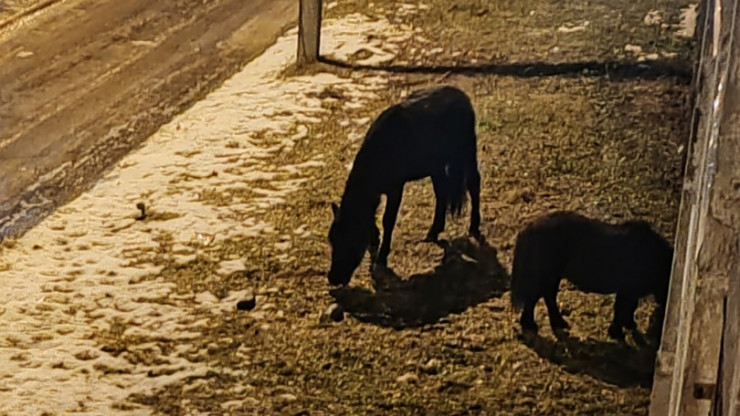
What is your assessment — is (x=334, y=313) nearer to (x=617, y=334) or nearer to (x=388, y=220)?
(x=388, y=220)

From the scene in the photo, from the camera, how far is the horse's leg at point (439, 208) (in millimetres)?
5770

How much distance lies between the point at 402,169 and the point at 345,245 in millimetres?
449

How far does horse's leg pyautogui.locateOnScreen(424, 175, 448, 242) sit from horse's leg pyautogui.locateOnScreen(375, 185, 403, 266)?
20cm

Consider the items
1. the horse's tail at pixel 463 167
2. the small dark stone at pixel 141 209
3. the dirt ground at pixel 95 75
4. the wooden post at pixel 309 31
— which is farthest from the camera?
the wooden post at pixel 309 31

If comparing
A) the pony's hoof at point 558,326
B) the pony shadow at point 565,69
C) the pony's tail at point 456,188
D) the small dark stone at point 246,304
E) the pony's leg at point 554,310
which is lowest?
the small dark stone at point 246,304

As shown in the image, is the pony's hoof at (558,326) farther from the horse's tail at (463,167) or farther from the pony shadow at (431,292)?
the horse's tail at (463,167)

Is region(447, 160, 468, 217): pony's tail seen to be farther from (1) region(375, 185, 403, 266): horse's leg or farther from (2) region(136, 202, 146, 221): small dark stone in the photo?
(2) region(136, 202, 146, 221): small dark stone

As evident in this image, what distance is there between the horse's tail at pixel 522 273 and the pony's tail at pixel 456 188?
29.4 inches

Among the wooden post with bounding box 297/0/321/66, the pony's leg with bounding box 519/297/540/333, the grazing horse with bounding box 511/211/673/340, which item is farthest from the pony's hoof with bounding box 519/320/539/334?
the wooden post with bounding box 297/0/321/66

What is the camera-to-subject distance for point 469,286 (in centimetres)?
555

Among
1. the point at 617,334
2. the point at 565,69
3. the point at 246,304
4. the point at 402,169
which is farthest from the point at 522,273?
the point at 565,69

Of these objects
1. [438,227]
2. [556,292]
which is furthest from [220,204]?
[556,292]

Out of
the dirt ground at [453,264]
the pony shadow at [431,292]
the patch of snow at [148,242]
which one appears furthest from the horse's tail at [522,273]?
the patch of snow at [148,242]

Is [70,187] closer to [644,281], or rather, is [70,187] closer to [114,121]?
[114,121]
